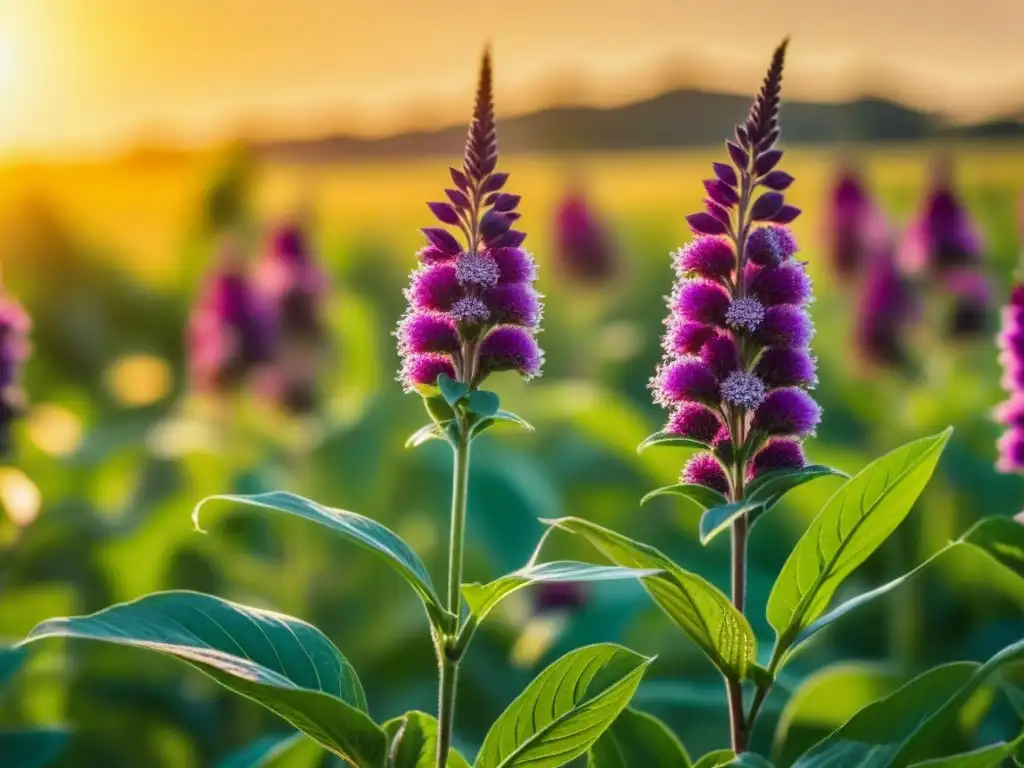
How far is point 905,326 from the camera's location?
4.80 metres

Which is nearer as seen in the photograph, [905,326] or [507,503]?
[507,503]

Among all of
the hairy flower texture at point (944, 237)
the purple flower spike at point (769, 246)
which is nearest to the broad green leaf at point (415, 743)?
the purple flower spike at point (769, 246)

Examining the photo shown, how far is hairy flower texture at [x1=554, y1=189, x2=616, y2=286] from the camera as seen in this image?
7.02m

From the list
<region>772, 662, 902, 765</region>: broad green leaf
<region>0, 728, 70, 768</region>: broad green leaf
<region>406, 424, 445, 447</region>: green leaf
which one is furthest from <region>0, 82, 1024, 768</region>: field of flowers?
<region>406, 424, 445, 447</region>: green leaf

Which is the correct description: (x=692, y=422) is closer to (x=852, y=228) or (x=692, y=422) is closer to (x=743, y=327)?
(x=743, y=327)

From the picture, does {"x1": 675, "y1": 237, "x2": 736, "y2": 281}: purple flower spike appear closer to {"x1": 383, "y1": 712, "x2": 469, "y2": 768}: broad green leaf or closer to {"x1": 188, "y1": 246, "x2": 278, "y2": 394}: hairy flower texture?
{"x1": 383, "y1": 712, "x2": 469, "y2": 768}: broad green leaf

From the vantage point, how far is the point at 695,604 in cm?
133

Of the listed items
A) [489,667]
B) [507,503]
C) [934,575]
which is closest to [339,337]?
[507,503]

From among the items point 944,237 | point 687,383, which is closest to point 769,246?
point 687,383

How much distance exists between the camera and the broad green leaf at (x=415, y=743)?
4.64ft

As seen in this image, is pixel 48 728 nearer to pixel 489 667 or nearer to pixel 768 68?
pixel 768 68

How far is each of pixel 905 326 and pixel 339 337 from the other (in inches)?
94.2

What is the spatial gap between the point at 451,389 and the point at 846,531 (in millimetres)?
452

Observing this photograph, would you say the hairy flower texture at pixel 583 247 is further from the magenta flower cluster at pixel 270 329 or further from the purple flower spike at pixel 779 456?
the purple flower spike at pixel 779 456
